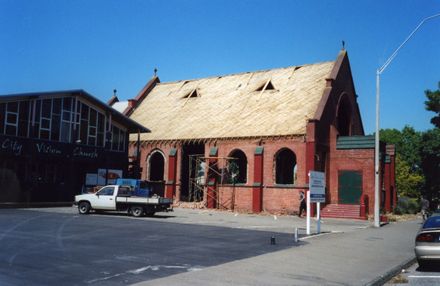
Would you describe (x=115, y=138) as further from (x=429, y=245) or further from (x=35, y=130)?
(x=429, y=245)

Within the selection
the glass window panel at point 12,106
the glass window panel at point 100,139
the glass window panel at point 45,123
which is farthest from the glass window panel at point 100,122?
the glass window panel at point 12,106

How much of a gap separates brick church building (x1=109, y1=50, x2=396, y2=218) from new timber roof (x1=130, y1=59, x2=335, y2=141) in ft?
0.34

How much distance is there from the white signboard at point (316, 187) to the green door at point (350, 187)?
1524cm

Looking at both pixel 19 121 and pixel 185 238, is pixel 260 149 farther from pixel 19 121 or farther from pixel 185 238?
pixel 185 238

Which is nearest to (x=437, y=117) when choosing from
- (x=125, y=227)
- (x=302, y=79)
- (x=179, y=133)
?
(x=302, y=79)

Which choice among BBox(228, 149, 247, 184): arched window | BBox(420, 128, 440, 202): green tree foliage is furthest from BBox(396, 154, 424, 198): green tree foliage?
BBox(228, 149, 247, 184): arched window

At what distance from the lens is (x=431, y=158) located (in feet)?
178

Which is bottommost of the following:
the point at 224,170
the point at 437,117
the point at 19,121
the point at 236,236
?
the point at 236,236

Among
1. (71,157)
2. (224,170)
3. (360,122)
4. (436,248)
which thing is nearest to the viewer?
(436,248)

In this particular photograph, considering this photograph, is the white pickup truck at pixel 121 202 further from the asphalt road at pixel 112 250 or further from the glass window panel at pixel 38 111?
the glass window panel at pixel 38 111

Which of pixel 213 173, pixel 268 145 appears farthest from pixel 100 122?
pixel 268 145

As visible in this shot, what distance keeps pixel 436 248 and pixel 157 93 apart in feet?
144

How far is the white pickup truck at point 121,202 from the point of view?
85.4 ft

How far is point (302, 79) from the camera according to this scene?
4056 centimetres
